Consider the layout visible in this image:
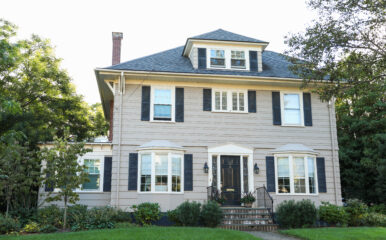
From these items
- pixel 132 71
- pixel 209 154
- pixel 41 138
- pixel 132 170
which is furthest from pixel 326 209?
pixel 41 138

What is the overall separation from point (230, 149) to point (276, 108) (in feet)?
9.05

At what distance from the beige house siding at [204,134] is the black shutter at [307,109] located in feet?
0.69

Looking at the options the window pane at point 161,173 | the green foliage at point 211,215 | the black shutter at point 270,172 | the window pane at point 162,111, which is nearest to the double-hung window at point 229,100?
the window pane at point 162,111

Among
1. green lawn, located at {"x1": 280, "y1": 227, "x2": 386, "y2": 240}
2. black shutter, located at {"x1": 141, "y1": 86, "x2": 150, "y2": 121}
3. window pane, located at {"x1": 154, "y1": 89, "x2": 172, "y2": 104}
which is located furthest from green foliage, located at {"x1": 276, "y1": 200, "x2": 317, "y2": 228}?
black shutter, located at {"x1": 141, "y1": 86, "x2": 150, "y2": 121}

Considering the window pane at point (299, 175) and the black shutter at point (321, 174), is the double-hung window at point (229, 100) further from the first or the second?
the black shutter at point (321, 174)

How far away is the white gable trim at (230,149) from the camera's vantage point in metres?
15.3

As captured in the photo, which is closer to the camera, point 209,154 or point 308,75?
point 308,75

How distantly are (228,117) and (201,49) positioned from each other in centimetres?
332

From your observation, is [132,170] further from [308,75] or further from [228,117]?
[308,75]

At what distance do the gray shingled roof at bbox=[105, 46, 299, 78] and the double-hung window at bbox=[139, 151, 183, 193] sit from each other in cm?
350

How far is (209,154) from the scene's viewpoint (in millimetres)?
15273

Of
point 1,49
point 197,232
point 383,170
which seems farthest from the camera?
point 383,170

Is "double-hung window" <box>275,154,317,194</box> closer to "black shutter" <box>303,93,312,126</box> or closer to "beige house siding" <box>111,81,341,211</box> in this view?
"beige house siding" <box>111,81,341,211</box>

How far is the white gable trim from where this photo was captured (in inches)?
603
